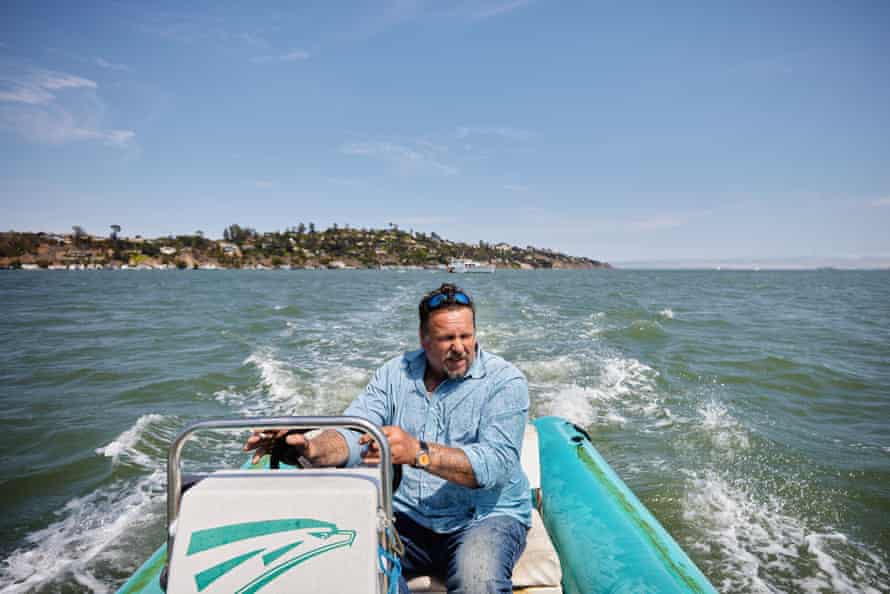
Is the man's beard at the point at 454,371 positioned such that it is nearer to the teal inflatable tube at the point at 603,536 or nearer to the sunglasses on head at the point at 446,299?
the sunglasses on head at the point at 446,299

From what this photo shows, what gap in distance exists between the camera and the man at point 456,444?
229cm

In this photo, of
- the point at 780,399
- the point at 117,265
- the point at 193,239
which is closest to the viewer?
the point at 780,399

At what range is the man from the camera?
7.52ft

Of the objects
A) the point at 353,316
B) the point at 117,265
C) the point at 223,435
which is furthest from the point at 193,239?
the point at 223,435

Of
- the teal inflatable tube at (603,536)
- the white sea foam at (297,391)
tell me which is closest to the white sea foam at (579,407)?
the white sea foam at (297,391)

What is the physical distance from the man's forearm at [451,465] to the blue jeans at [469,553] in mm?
384

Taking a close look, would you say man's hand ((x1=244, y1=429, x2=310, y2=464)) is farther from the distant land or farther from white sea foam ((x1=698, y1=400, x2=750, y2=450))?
the distant land

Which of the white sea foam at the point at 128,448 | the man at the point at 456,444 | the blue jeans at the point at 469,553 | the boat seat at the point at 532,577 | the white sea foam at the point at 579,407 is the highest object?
the man at the point at 456,444

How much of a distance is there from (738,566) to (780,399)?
237 inches

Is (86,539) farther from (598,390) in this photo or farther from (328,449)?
(598,390)

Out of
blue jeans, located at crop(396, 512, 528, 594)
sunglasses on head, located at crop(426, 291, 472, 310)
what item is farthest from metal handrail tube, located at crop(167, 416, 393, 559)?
A: sunglasses on head, located at crop(426, 291, 472, 310)

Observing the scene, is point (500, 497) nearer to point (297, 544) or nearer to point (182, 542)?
point (297, 544)

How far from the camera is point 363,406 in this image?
2.63 m

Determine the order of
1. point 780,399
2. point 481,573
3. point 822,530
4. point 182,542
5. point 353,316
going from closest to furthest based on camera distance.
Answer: point 182,542
point 481,573
point 822,530
point 780,399
point 353,316
